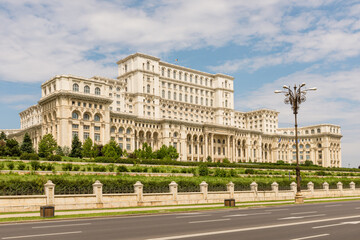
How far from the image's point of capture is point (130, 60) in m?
123

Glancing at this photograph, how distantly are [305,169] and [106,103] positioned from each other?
175 feet

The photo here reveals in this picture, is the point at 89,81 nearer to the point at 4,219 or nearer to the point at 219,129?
the point at 219,129

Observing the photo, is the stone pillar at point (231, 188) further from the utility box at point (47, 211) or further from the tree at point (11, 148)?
the tree at point (11, 148)

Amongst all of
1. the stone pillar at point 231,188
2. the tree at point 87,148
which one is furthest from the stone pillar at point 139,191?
the tree at point 87,148

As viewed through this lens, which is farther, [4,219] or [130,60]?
[130,60]

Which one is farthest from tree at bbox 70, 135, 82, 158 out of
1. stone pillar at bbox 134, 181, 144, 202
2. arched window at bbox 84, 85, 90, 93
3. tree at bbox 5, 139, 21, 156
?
stone pillar at bbox 134, 181, 144, 202

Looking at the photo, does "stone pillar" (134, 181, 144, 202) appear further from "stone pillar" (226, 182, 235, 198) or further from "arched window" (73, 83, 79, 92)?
"arched window" (73, 83, 79, 92)

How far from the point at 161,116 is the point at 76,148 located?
4340 centimetres

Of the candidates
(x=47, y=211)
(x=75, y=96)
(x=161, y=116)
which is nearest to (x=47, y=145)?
(x=75, y=96)

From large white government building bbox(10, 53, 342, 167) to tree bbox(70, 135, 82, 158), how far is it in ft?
13.5

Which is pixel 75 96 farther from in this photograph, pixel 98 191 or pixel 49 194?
pixel 49 194

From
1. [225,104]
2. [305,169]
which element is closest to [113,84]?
[225,104]

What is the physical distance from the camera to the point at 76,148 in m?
85.4

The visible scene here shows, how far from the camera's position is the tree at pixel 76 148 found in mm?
84181
